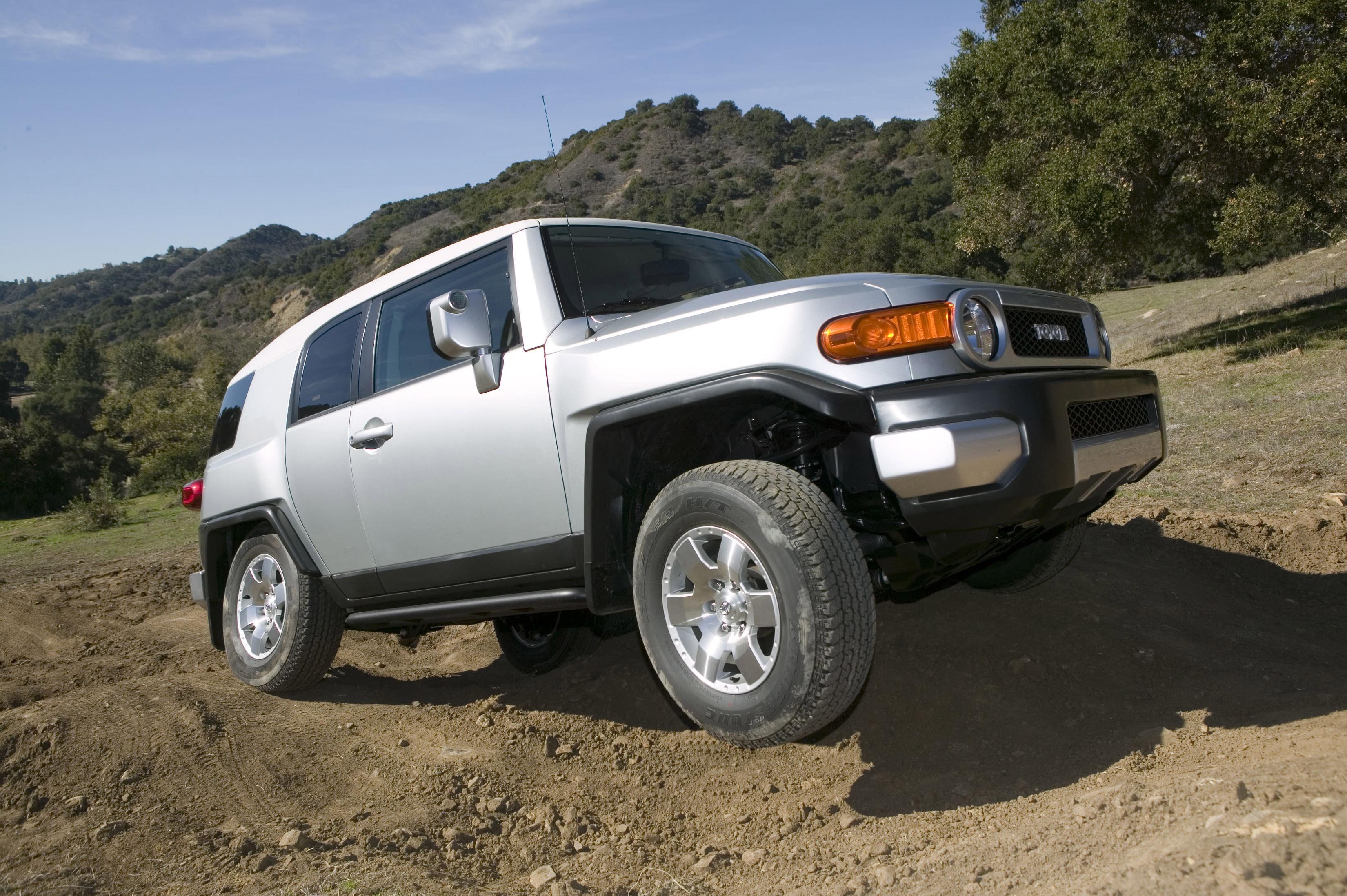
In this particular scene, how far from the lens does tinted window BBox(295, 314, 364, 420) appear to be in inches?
178

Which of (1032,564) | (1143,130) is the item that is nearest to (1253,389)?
(1143,130)

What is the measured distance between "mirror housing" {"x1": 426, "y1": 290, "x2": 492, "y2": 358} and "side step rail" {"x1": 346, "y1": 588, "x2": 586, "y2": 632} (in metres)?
0.99

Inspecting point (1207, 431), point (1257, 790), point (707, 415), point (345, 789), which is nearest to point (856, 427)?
point (707, 415)

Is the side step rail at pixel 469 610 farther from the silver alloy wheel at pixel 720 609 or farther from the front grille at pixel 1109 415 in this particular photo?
the front grille at pixel 1109 415

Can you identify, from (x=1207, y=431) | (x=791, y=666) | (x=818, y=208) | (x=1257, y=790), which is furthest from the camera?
→ (x=818, y=208)

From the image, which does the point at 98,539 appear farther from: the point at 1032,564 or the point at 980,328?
the point at 980,328

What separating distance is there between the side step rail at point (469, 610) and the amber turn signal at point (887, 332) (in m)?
1.39

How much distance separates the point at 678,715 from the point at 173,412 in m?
41.3

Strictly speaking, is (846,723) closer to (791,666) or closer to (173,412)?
(791,666)

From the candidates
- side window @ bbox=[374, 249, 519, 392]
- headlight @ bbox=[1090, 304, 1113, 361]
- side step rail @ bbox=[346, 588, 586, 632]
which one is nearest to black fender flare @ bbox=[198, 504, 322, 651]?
side step rail @ bbox=[346, 588, 586, 632]

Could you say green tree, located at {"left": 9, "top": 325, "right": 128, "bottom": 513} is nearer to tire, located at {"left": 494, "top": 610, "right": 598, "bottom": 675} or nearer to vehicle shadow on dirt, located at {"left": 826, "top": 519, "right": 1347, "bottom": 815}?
tire, located at {"left": 494, "top": 610, "right": 598, "bottom": 675}

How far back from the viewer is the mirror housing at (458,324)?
11.3 ft

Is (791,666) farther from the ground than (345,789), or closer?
farther from the ground

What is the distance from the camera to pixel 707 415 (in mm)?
3365
